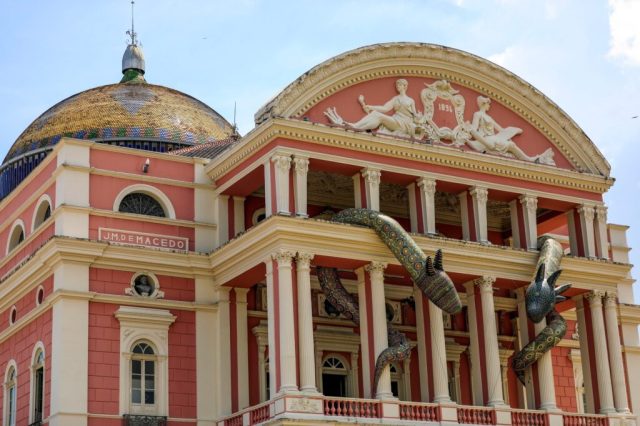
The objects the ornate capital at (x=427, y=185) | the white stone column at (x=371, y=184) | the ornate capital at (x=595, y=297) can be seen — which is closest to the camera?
the white stone column at (x=371, y=184)

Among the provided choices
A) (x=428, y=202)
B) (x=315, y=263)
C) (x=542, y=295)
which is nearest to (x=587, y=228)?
(x=542, y=295)

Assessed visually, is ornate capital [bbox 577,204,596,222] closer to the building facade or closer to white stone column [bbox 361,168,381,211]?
the building facade

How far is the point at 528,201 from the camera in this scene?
3027cm

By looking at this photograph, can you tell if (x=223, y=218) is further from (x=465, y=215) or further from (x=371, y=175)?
(x=465, y=215)

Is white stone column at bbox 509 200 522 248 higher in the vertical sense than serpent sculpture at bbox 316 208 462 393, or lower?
higher

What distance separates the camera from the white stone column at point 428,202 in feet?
93.8

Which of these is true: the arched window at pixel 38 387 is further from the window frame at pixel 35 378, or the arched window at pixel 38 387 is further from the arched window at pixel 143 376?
the arched window at pixel 143 376

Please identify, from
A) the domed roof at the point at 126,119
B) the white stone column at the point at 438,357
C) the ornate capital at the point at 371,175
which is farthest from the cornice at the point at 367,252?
the domed roof at the point at 126,119

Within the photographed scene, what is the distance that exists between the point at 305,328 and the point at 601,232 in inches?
379

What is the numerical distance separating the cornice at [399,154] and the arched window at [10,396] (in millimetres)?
6875

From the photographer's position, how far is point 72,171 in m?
27.8

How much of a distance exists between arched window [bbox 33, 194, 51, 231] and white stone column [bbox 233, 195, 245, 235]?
176 inches

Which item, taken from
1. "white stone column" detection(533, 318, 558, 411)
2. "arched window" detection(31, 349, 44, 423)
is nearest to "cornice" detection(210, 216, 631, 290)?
"white stone column" detection(533, 318, 558, 411)

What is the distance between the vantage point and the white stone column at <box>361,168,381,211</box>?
1101 inches
